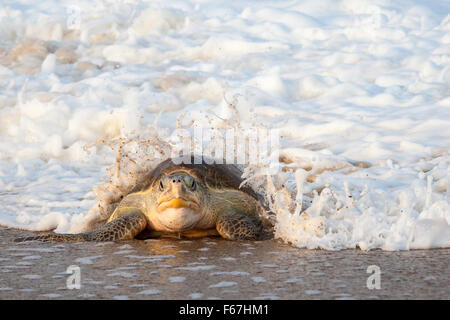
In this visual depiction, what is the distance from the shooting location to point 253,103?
9148mm

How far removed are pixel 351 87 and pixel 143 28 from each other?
17.8 feet

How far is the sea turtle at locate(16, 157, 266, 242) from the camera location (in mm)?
4555

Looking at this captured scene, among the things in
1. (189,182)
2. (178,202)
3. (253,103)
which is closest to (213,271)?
(178,202)

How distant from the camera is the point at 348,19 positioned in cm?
1253

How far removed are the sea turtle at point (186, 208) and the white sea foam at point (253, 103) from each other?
25 centimetres

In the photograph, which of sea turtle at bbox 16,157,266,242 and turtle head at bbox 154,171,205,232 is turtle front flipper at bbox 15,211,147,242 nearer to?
sea turtle at bbox 16,157,266,242

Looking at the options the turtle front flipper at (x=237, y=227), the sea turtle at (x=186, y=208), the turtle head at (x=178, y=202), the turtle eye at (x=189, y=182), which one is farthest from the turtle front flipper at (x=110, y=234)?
the turtle front flipper at (x=237, y=227)

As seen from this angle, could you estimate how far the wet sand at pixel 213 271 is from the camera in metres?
3.14

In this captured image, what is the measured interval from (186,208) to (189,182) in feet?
0.63

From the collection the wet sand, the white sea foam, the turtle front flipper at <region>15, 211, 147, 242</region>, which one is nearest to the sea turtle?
the turtle front flipper at <region>15, 211, 147, 242</region>

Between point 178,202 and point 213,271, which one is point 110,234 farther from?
point 213,271

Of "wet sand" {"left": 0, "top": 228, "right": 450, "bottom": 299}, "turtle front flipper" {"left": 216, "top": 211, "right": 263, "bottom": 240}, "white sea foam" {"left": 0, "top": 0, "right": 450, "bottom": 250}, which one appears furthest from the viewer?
"white sea foam" {"left": 0, "top": 0, "right": 450, "bottom": 250}

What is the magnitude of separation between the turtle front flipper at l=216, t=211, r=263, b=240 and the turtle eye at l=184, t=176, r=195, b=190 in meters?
0.38

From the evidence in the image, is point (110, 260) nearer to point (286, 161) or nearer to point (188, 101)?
point (286, 161)
